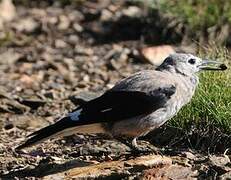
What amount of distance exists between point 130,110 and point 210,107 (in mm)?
808

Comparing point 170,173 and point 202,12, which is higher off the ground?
point 202,12

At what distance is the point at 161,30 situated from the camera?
10.2 metres

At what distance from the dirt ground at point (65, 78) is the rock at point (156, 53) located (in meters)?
0.11

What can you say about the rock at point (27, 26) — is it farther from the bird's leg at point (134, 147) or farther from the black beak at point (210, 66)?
the bird's leg at point (134, 147)

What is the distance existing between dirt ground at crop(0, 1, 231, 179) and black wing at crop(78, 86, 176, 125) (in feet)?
1.18

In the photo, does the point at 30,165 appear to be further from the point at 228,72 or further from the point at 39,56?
the point at 39,56

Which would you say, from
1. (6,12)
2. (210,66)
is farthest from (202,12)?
(210,66)

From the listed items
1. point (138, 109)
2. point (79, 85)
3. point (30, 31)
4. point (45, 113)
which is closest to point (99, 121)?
point (138, 109)

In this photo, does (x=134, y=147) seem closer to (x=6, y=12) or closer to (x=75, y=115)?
(x=75, y=115)

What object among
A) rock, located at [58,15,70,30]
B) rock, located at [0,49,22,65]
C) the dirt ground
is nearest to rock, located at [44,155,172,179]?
the dirt ground

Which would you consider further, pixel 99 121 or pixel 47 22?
pixel 47 22

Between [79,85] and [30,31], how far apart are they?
2.07 metres

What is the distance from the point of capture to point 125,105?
6070mm

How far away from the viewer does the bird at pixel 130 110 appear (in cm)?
601
